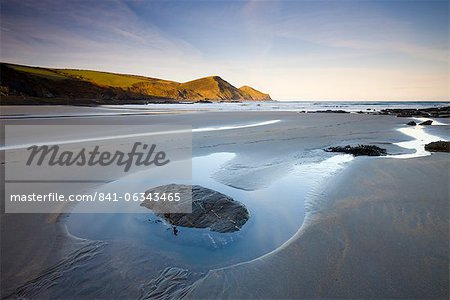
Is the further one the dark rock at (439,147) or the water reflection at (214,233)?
the dark rock at (439,147)

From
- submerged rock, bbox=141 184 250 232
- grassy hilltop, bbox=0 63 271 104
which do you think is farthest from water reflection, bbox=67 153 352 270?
grassy hilltop, bbox=0 63 271 104

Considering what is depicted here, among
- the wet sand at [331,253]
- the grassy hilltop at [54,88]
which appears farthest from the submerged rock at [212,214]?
the grassy hilltop at [54,88]

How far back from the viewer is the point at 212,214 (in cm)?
416

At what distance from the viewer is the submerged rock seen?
398cm

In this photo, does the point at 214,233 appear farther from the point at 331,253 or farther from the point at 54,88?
the point at 54,88

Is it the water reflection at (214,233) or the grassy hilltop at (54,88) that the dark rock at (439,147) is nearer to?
the water reflection at (214,233)

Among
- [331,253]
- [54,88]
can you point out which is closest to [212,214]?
[331,253]

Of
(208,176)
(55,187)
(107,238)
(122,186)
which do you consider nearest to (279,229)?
(107,238)

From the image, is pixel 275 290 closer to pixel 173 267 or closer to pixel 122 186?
pixel 173 267

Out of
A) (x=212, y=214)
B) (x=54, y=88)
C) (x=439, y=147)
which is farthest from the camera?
(x=54, y=88)

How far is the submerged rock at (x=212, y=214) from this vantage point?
13.1 ft

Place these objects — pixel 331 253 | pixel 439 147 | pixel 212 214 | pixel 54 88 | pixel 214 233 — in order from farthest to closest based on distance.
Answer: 1. pixel 54 88
2. pixel 439 147
3. pixel 212 214
4. pixel 214 233
5. pixel 331 253

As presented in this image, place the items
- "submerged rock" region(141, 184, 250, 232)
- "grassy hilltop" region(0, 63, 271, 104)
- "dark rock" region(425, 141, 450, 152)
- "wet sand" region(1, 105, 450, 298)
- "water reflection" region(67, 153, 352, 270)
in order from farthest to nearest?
"grassy hilltop" region(0, 63, 271, 104), "dark rock" region(425, 141, 450, 152), "submerged rock" region(141, 184, 250, 232), "water reflection" region(67, 153, 352, 270), "wet sand" region(1, 105, 450, 298)

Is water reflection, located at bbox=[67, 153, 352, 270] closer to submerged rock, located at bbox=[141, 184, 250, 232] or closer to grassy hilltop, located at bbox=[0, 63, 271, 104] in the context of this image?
submerged rock, located at bbox=[141, 184, 250, 232]
